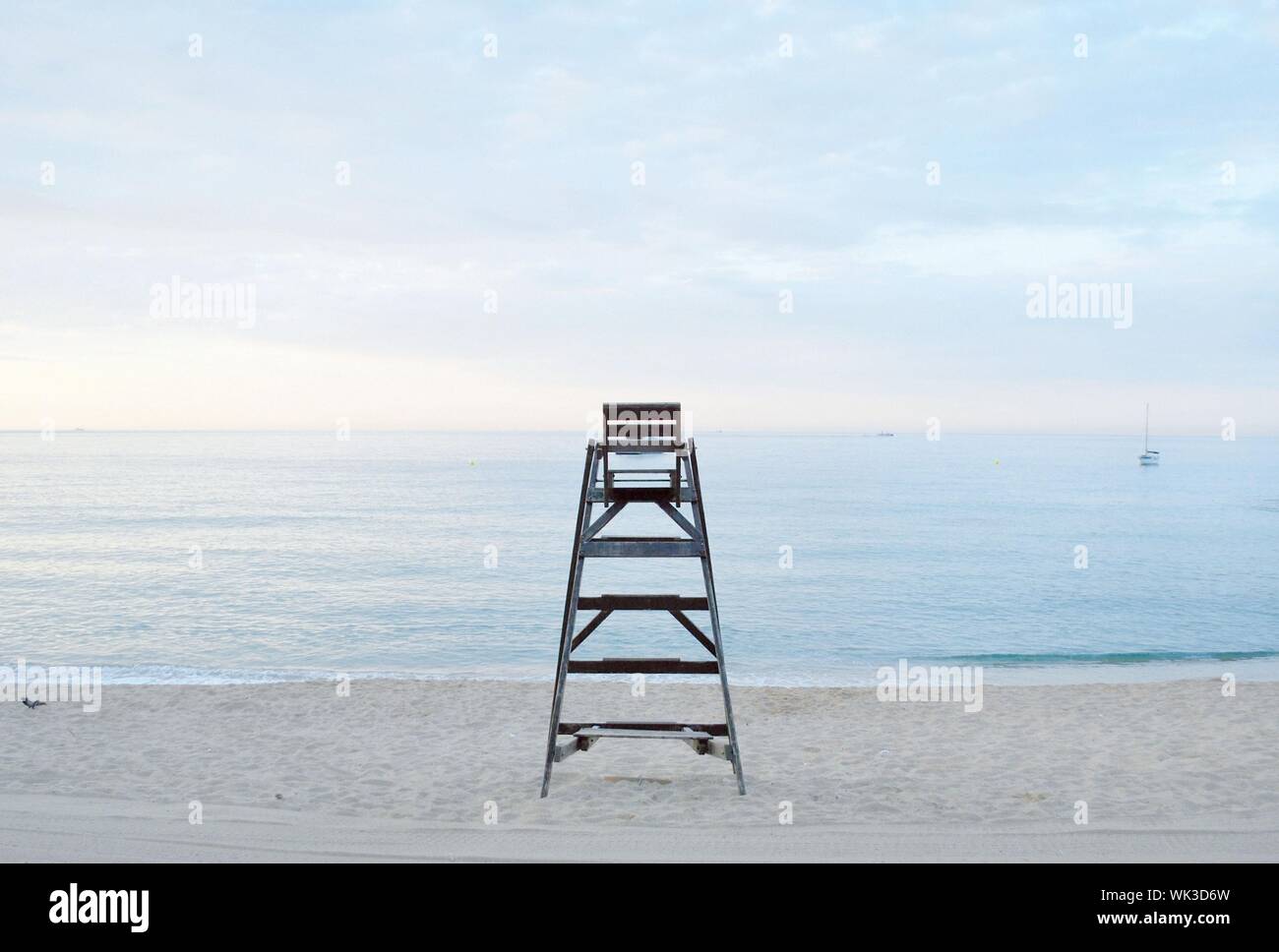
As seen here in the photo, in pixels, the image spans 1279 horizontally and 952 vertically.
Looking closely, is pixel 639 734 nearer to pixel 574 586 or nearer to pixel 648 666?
pixel 648 666

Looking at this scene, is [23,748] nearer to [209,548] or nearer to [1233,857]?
[1233,857]

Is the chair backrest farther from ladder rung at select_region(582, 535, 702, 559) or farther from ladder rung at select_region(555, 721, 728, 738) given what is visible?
ladder rung at select_region(555, 721, 728, 738)

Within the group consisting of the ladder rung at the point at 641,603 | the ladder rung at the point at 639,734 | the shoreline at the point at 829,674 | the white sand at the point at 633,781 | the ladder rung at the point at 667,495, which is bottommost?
the shoreline at the point at 829,674

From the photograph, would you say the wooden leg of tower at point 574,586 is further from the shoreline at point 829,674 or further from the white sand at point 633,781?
the shoreline at point 829,674

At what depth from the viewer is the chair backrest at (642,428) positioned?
299 inches

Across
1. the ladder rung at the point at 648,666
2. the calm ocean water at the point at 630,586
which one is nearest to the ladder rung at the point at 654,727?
the ladder rung at the point at 648,666

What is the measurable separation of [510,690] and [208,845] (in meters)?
8.86

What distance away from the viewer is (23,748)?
11188 millimetres

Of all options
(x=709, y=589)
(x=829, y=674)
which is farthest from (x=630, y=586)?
(x=709, y=589)

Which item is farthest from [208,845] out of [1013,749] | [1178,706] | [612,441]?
[1178,706]

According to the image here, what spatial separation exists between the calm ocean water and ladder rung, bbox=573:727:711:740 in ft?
35.1

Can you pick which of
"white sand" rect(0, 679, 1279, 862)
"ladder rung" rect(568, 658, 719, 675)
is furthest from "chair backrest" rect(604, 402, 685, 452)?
"white sand" rect(0, 679, 1279, 862)

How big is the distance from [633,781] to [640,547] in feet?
8.39

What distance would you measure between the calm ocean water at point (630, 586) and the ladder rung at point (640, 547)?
37.6 ft
